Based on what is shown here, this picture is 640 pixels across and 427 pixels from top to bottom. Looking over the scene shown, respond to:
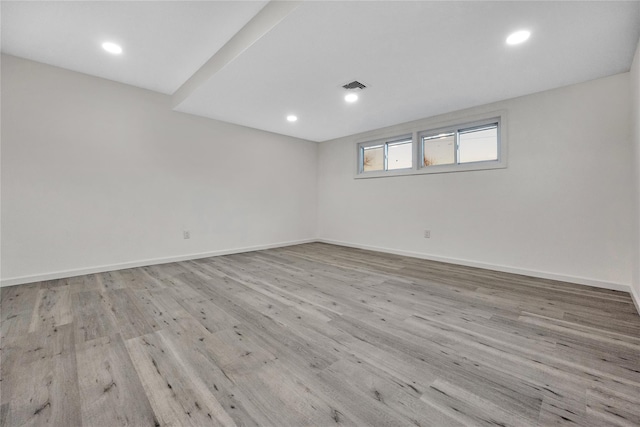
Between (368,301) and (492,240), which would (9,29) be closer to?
(368,301)

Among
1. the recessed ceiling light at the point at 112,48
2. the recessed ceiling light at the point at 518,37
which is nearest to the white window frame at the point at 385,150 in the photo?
the recessed ceiling light at the point at 518,37

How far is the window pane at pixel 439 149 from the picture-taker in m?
3.91

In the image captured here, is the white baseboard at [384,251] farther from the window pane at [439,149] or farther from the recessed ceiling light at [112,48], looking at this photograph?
the recessed ceiling light at [112,48]

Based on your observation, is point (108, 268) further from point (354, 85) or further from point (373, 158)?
point (373, 158)

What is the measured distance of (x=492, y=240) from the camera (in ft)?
11.1

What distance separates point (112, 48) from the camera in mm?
2547

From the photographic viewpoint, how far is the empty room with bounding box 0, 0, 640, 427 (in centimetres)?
123

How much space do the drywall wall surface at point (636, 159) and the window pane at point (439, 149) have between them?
5.64 ft

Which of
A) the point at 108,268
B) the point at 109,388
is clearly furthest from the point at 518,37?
the point at 108,268

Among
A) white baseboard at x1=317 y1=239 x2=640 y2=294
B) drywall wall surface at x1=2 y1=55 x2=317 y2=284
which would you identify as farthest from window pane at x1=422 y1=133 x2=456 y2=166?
drywall wall surface at x1=2 y1=55 x2=317 y2=284

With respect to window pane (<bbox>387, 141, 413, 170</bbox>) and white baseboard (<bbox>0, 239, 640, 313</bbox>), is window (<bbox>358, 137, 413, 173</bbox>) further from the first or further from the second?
white baseboard (<bbox>0, 239, 640, 313</bbox>)

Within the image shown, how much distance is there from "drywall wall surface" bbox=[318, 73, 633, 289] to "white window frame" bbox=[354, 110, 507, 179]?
44mm

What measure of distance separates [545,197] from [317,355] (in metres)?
3.21

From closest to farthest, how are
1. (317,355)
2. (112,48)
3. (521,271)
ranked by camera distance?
(317,355) → (112,48) → (521,271)
